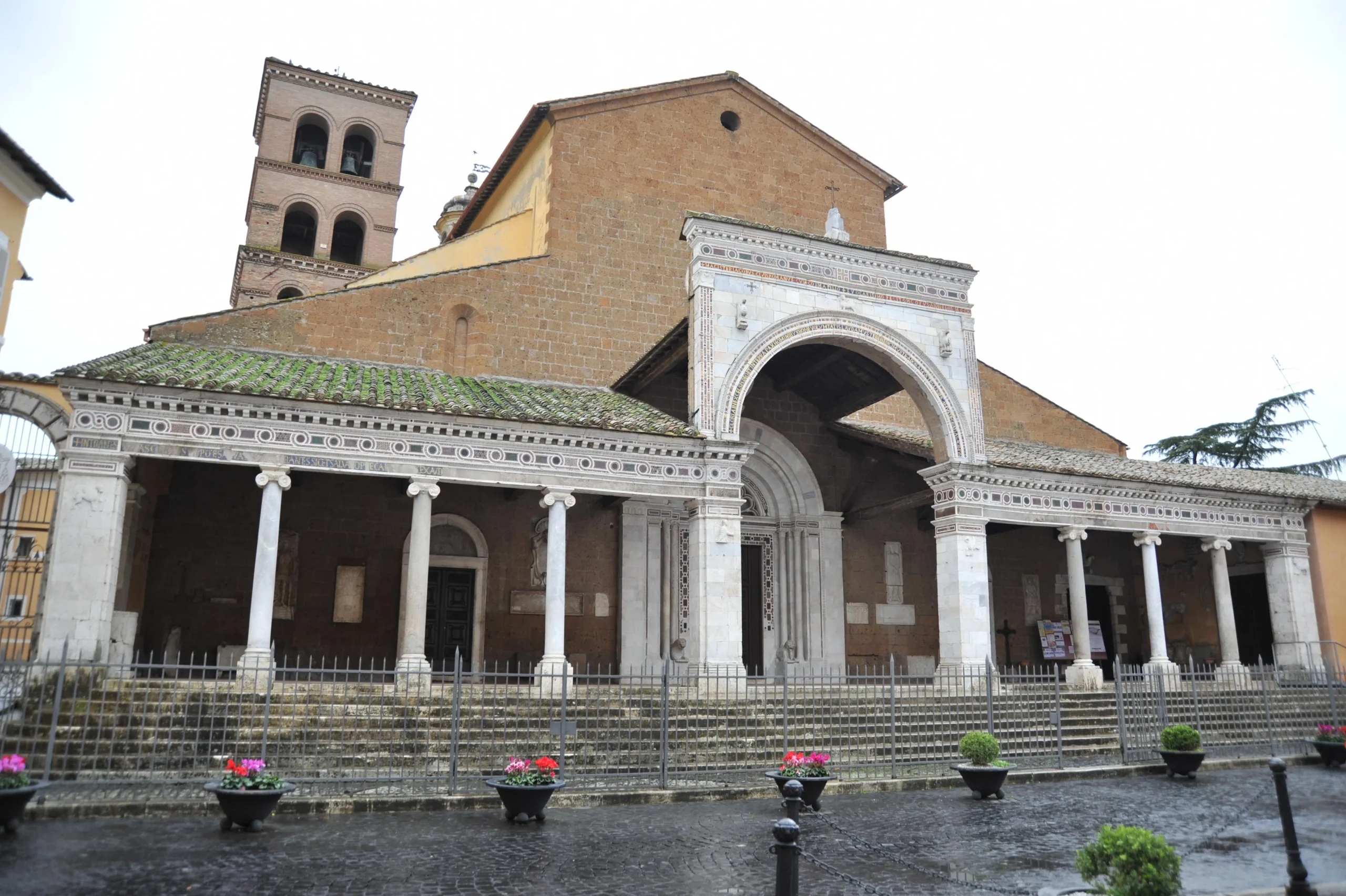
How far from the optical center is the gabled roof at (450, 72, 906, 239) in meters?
17.8

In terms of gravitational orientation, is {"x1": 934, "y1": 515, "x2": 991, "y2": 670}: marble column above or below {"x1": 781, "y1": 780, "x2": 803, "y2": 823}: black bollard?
above

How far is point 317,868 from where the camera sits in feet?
20.2

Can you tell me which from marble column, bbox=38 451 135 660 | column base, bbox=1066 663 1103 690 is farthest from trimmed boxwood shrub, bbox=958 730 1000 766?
marble column, bbox=38 451 135 660

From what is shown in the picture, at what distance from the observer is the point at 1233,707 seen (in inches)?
553

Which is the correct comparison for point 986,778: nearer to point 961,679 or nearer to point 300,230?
point 961,679

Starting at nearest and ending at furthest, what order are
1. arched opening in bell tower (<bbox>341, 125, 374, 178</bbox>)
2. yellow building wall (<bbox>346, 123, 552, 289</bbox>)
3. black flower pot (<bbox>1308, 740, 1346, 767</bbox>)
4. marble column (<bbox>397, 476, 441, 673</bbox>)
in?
marble column (<bbox>397, 476, 441, 673</bbox>) < black flower pot (<bbox>1308, 740, 1346, 767</bbox>) < yellow building wall (<bbox>346, 123, 552, 289</bbox>) < arched opening in bell tower (<bbox>341, 125, 374, 178</bbox>)

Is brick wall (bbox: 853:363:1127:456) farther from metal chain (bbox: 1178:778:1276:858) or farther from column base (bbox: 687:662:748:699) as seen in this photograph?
metal chain (bbox: 1178:778:1276:858)

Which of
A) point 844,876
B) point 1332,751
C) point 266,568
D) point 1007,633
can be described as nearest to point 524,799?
point 844,876

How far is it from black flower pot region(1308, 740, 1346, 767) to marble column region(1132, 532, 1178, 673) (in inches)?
112

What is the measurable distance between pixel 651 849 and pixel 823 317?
30.8 ft

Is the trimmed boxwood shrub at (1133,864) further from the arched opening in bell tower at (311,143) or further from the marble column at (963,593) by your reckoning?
the arched opening in bell tower at (311,143)

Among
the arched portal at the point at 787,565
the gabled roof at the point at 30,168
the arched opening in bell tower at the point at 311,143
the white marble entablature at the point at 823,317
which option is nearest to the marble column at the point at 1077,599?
Answer: the white marble entablature at the point at 823,317

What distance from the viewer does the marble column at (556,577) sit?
40.8 ft

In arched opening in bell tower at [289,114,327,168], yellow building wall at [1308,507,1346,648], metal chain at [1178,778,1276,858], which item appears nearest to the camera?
metal chain at [1178,778,1276,858]
